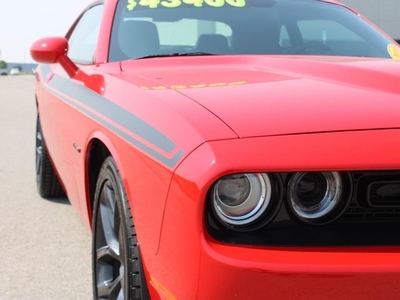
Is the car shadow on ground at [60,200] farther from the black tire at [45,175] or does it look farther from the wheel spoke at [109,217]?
the wheel spoke at [109,217]

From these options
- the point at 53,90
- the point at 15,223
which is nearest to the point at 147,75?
the point at 53,90

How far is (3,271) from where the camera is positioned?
125 inches

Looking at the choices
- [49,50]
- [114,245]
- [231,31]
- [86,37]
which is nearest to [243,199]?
[114,245]

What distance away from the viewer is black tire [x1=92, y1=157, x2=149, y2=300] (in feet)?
6.37

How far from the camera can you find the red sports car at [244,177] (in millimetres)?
1507

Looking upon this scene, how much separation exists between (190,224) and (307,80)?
35.0 inches

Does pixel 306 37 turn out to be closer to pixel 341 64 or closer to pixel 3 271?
pixel 341 64

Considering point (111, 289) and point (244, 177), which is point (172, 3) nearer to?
point (111, 289)

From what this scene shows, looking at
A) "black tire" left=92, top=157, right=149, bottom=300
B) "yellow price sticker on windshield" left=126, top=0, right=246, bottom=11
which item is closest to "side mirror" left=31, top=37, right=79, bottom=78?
"yellow price sticker on windshield" left=126, top=0, right=246, bottom=11

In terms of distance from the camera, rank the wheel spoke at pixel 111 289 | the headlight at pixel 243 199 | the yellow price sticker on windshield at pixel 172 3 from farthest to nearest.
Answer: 1. the yellow price sticker on windshield at pixel 172 3
2. the wheel spoke at pixel 111 289
3. the headlight at pixel 243 199

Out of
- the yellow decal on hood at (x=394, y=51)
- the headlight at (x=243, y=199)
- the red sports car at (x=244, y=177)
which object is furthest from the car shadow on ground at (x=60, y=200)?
the headlight at (x=243, y=199)

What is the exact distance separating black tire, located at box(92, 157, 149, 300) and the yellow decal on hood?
5.51ft

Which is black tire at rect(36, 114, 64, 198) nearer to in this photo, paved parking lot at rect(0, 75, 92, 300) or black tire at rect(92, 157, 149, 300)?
paved parking lot at rect(0, 75, 92, 300)

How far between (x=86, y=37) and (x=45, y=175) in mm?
1145
